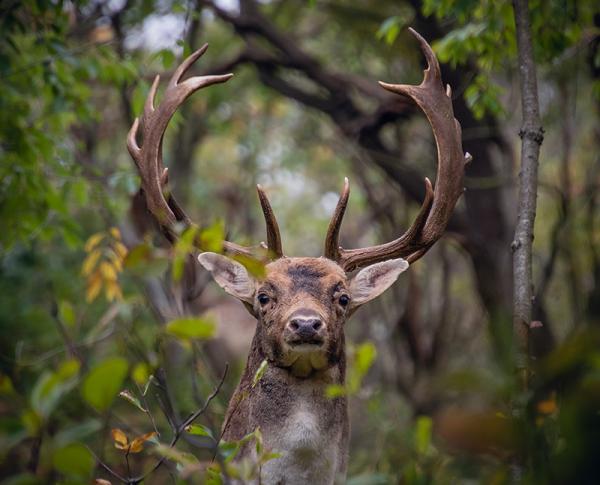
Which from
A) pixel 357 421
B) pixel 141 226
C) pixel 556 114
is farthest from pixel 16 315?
pixel 556 114

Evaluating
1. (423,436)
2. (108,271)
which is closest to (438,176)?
(423,436)

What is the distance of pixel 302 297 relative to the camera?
451 centimetres

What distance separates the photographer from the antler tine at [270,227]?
4887mm

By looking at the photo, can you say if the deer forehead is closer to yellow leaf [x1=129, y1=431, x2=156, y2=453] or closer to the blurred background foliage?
the blurred background foliage

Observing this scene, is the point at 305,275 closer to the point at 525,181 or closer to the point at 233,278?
the point at 233,278

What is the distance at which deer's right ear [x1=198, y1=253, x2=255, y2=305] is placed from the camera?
4.89m

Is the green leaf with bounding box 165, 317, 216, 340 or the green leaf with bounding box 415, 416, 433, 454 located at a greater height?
the green leaf with bounding box 165, 317, 216, 340

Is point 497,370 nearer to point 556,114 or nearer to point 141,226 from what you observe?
point 141,226

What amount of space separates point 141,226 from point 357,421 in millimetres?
5882

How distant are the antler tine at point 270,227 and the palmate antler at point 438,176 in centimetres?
34

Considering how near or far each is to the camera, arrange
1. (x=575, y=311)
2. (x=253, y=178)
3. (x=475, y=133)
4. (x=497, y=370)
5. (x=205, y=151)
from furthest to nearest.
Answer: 1. (x=205, y=151)
2. (x=253, y=178)
3. (x=575, y=311)
4. (x=475, y=133)
5. (x=497, y=370)

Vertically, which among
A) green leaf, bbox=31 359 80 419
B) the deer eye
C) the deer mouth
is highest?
green leaf, bbox=31 359 80 419

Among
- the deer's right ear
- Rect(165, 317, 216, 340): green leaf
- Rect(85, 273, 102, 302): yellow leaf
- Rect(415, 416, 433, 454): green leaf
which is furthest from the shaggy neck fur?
Rect(85, 273, 102, 302): yellow leaf

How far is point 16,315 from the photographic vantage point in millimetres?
9680
